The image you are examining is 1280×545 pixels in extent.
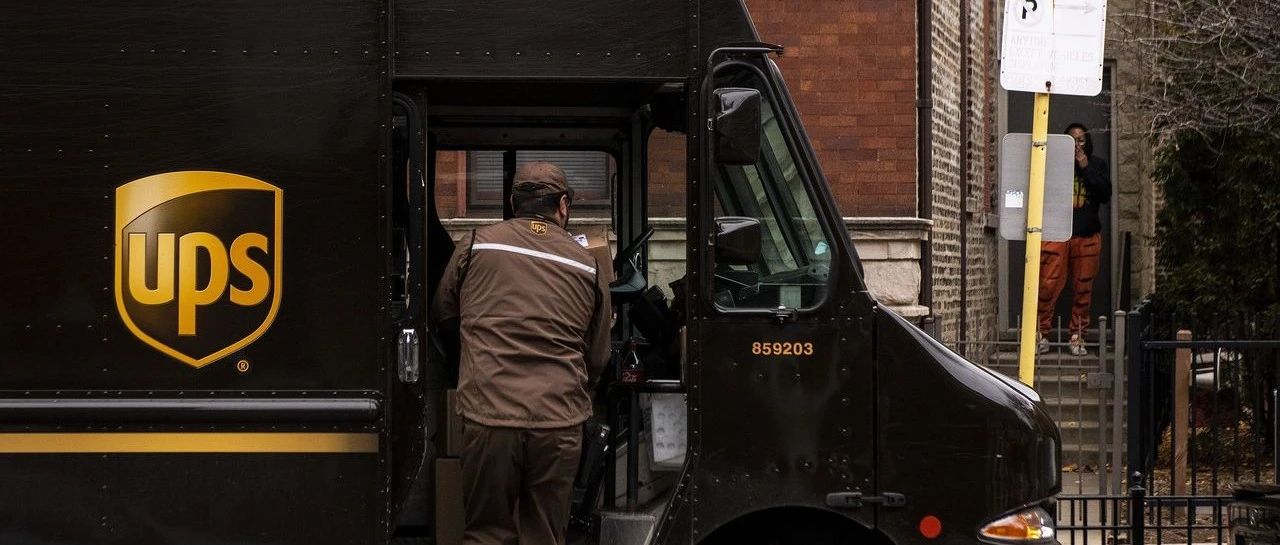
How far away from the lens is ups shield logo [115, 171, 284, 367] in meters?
5.00

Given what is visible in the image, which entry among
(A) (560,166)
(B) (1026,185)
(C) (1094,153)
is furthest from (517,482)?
(C) (1094,153)

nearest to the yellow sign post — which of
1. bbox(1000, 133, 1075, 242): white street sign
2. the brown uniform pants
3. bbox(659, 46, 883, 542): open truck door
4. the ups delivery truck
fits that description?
bbox(1000, 133, 1075, 242): white street sign

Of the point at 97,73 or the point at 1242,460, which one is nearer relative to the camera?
the point at 97,73

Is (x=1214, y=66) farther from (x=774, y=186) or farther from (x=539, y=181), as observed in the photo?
(x=539, y=181)

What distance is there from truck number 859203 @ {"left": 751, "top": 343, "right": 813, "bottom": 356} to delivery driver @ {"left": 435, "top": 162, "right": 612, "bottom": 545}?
0.52 m

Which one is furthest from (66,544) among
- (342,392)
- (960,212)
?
(960,212)

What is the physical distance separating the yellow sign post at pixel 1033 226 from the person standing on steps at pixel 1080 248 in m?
6.63

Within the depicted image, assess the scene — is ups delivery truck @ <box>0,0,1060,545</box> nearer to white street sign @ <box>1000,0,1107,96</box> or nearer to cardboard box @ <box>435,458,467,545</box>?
cardboard box @ <box>435,458,467,545</box>

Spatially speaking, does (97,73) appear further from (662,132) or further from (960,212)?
(960,212)

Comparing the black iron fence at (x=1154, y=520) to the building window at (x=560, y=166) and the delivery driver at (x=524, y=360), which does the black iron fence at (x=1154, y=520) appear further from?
the delivery driver at (x=524, y=360)

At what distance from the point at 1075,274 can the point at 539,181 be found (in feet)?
32.9

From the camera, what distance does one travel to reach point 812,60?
1250 centimetres

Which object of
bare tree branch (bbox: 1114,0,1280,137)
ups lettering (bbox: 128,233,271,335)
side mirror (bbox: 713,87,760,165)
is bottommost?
ups lettering (bbox: 128,233,271,335)

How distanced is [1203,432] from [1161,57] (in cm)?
287
